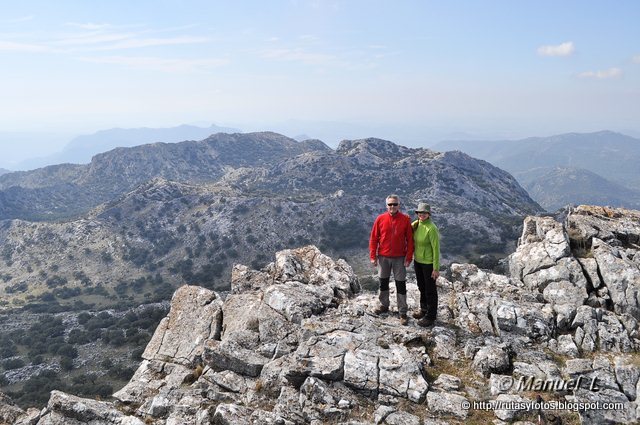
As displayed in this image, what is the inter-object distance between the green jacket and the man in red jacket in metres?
0.29

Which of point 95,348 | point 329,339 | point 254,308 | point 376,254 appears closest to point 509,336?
point 376,254

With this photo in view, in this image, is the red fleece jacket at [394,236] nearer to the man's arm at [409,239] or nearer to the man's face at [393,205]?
the man's arm at [409,239]

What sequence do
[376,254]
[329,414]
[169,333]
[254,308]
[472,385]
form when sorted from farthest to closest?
[169,333] → [254,308] → [376,254] → [472,385] → [329,414]

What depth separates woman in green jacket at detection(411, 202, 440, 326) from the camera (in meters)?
15.6

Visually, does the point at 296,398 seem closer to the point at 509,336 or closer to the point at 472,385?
the point at 472,385

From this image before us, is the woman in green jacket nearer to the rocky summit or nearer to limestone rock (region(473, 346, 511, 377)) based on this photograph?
the rocky summit

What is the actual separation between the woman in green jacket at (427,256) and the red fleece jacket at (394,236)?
29cm

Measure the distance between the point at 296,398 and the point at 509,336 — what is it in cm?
892

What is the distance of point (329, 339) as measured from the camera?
15.5m

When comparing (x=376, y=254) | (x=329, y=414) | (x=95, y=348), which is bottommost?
(x=95, y=348)

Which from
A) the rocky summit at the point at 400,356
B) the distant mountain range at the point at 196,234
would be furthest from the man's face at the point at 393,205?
the distant mountain range at the point at 196,234

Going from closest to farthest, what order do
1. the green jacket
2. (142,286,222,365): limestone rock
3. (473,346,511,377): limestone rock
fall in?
(473,346,511,377): limestone rock, the green jacket, (142,286,222,365): limestone rock

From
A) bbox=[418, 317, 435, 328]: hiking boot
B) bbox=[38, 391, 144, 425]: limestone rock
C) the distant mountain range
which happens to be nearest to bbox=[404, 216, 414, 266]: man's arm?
bbox=[418, 317, 435, 328]: hiking boot

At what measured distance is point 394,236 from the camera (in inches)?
644
